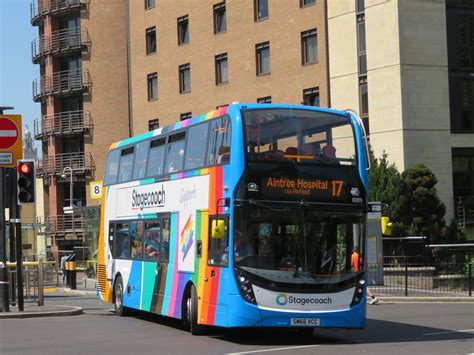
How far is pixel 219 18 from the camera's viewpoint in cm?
4850

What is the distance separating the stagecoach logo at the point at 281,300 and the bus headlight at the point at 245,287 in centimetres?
39

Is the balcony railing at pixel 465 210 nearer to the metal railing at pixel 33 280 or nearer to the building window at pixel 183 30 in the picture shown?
the metal railing at pixel 33 280

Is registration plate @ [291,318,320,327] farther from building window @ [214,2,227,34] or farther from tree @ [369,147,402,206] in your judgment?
building window @ [214,2,227,34]

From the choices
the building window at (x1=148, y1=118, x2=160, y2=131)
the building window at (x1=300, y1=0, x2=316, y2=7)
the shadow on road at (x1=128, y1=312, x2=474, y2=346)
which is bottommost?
the shadow on road at (x1=128, y1=312, x2=474, y2=346)

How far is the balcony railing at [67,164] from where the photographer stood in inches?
2425

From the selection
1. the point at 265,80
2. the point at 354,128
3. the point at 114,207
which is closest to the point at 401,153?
the point at 265,80

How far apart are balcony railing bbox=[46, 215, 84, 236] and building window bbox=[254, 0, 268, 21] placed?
78.9 ft

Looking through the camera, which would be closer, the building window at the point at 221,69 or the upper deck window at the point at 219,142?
the upper deck window at the point at 219,142

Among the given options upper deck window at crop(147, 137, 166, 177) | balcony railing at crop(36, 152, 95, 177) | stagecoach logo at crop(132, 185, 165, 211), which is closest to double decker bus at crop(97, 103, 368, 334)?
stagecoach logo at crop(132, 185, 165, 211)

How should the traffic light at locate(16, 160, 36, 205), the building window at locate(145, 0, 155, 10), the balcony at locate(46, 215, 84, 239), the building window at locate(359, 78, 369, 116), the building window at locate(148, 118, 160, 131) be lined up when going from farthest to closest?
the balcony at locate(46, 215, 84, 239) < the building window at locate(145, 0, 155, 10) < the building window at locate(148, 118, 160, 131) < the building window at locate(359, 78, 369, 116) < the traffic light at locate(16, 160, 36, 205)

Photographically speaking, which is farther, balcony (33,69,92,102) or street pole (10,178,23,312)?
balcony (33,69,92,102)

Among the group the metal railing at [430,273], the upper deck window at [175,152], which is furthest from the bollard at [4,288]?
the metal railing at [430,273]

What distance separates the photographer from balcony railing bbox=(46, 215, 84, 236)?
6284 cm

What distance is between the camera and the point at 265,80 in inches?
1774
